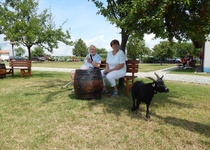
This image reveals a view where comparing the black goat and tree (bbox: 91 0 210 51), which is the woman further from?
the black goat

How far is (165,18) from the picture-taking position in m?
5.20

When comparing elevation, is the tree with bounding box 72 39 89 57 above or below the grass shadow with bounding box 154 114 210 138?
above

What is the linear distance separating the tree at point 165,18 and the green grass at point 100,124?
1.85 metres

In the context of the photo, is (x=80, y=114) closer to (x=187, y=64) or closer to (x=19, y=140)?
(x=19, y=140)

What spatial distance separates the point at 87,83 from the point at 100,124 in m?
1.75

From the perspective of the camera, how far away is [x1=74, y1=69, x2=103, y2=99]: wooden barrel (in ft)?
18.8

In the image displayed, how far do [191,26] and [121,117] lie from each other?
9.44 feet

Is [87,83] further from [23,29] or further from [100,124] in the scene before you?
[23,29]

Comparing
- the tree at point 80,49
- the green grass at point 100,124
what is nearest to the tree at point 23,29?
the green grass at point 100,124

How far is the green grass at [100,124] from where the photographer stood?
339cm

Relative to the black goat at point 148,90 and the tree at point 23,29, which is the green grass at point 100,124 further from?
the tree at point 23,29

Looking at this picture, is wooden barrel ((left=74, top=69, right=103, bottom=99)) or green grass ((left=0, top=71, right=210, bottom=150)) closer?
green grass ((left=0, top=71, right=210, bottom=150))

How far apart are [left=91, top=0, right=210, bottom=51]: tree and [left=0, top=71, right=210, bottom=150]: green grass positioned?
6.08ft

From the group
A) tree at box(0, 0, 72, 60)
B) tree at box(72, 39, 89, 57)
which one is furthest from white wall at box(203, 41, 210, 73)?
tree at box(72, 39, 89, 57)
